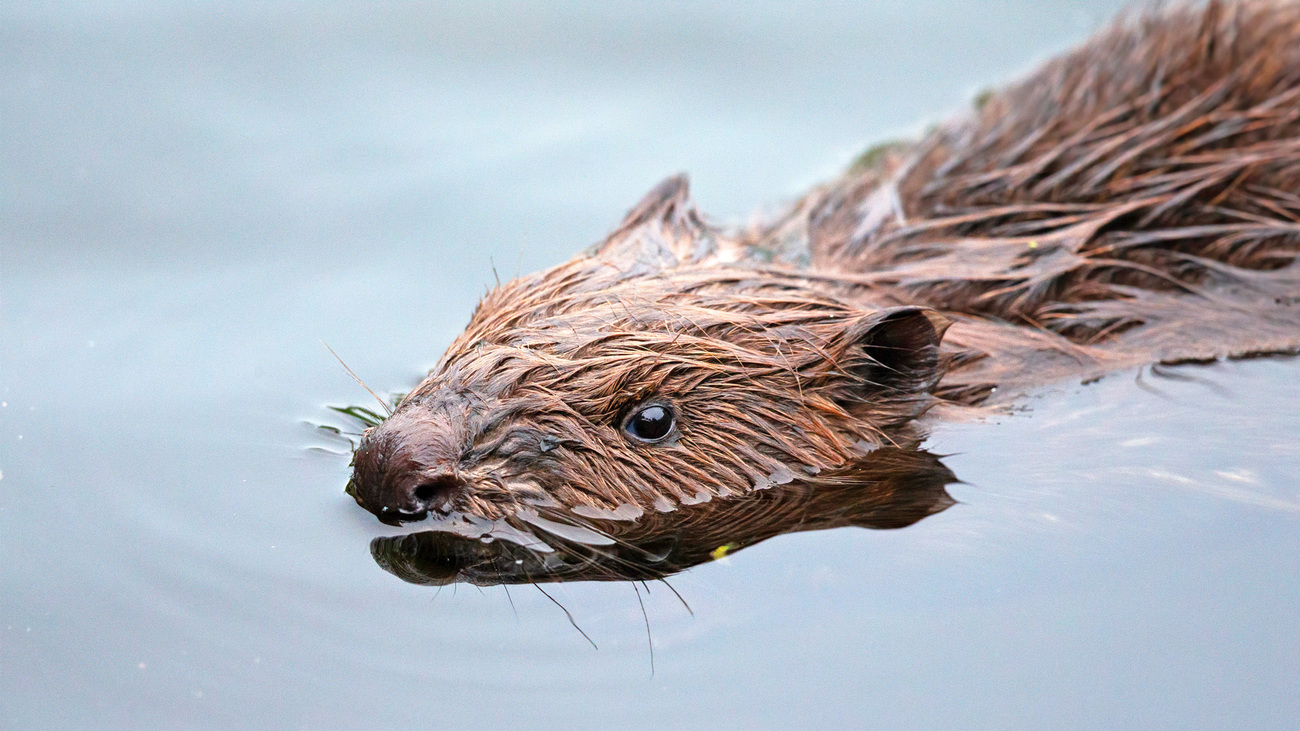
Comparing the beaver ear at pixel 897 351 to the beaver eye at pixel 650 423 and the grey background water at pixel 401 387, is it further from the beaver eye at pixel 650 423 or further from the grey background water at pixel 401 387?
the beaver eye at pixel 650 423

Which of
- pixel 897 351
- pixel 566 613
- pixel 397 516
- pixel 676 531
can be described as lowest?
pixel 566 613

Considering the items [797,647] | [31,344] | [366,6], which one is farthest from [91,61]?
[797,647]

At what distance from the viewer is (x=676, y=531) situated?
3.91 meters

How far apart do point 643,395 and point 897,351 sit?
0.81 m

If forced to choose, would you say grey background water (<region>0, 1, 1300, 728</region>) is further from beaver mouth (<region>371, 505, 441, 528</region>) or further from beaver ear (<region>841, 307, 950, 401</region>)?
beaver ear (<region>841, 307, 950, 401</region>)

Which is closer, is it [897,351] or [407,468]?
[407,468]

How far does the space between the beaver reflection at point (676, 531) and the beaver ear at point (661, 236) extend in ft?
2.87

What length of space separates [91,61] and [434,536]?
3.89 metres

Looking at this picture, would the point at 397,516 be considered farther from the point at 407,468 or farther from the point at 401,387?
the point at 401,387

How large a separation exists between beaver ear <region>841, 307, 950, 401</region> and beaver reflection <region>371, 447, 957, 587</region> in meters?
0.23

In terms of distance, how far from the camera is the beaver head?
3.73 metres

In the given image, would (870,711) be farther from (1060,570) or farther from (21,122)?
(21,122)

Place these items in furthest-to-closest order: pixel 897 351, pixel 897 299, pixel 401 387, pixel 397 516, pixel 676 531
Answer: pixel 401 387, pixel 897 299, pixel 897 351, pixel 676 531, pixel 397 516

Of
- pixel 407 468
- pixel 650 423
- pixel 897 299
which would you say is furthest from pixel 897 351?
pixel 407 468
